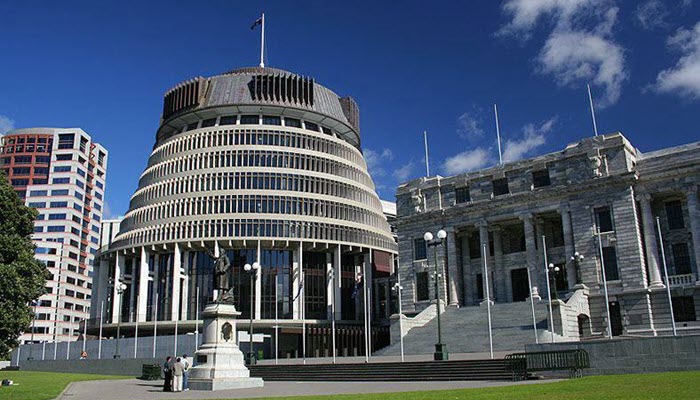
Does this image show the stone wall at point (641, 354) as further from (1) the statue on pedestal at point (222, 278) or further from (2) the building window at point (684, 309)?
(2) the building window at point (684, 309)

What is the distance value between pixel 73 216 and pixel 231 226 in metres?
75.9

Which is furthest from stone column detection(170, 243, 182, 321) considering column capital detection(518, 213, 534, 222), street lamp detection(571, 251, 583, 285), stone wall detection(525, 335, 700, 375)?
stone wall detection(525, 335, 700, 375)

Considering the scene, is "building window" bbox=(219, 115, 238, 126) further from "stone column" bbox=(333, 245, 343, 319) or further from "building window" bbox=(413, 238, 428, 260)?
"building window" bbox=(413, 238, 428, 260)

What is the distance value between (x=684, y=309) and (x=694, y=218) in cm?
769

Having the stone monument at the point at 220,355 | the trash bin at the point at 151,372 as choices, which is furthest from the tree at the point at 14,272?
the stone monument at the point at 220,355

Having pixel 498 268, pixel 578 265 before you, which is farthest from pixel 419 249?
pixel 578 265

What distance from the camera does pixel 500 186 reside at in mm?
63469

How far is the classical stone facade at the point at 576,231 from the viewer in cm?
5206

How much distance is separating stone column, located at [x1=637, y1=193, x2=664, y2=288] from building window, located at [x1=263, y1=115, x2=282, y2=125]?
171ft

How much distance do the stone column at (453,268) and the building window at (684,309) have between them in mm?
20484

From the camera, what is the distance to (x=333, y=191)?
287 ft

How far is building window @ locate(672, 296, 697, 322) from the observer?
49844 mm

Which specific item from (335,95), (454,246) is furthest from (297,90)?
(454,246)

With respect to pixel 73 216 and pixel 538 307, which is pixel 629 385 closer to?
pixel 538 307
